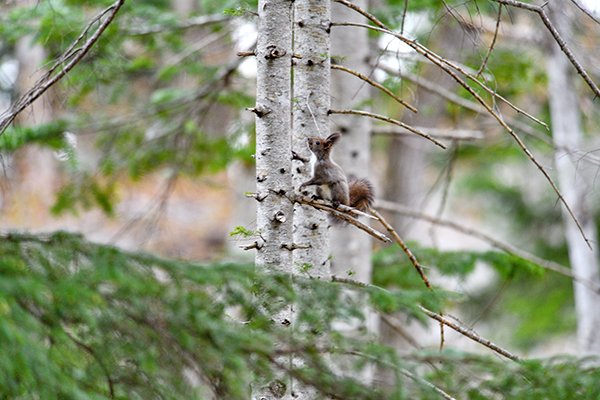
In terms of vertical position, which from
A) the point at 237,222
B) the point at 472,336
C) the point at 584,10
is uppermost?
the point at 237,222

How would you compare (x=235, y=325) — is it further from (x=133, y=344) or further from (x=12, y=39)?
(x=12, y=39)

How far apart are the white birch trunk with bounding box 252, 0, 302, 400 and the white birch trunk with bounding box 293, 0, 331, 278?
1.07ft

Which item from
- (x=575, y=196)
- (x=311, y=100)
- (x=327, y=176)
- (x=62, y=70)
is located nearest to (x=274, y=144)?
(x=311, y=100)

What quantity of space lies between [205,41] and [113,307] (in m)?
5.03

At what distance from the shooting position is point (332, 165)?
364 cm

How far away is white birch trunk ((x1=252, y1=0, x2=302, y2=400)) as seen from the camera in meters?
2.88

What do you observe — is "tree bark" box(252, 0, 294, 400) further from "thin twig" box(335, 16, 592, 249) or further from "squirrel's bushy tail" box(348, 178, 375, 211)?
"squirrel's bushy tail" box(348, 178, 375, 211)

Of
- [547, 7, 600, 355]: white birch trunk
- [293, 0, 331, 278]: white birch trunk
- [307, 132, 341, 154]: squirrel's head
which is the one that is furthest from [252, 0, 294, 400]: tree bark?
[547, 7, 600, 355]: white birch trunk

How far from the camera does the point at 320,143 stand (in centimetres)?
343

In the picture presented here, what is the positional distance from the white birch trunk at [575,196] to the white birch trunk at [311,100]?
5.73 meters

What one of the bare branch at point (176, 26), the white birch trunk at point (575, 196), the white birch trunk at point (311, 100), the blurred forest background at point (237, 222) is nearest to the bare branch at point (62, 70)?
the blurred forest background at point (237, 222)

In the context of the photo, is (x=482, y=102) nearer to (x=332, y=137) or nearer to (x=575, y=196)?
(x=332, y=137)

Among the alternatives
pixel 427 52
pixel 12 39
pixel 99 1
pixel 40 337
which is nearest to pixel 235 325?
pixel 40 337

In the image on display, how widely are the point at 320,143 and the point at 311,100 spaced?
218 mm
